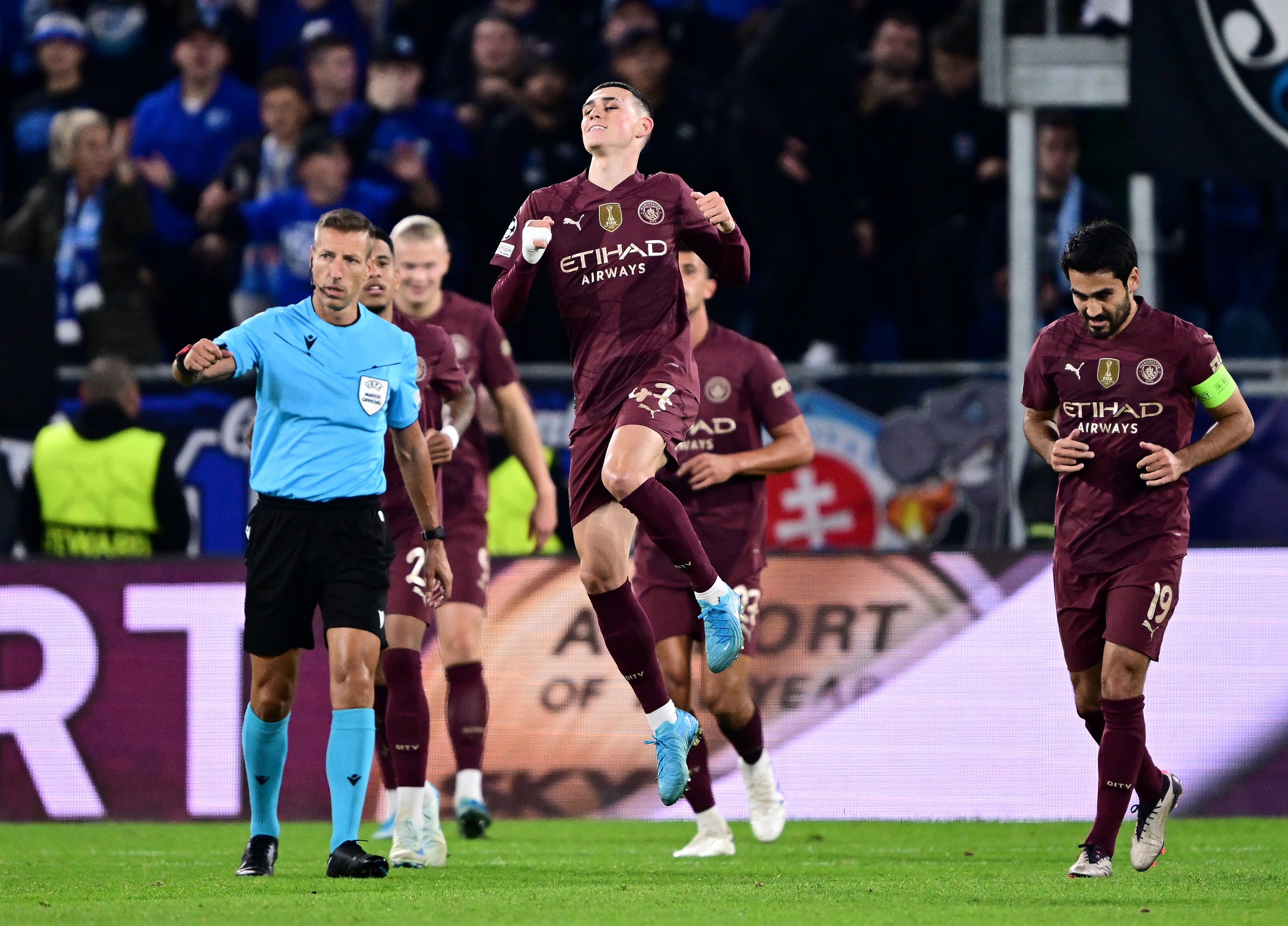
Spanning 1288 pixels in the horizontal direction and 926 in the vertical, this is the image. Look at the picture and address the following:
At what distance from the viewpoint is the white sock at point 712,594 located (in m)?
7.00

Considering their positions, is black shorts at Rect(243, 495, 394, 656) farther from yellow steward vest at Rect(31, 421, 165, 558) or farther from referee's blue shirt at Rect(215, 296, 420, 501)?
yellow steward vest at Rect(31, 421, 165, 558)

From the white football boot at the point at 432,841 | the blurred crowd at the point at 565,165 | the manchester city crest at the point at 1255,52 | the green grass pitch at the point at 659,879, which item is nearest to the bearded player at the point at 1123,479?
the green grass pitch at the point at 659,879

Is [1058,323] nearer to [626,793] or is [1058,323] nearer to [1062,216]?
[626,793]

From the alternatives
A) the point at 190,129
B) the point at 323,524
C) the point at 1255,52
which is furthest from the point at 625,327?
the point at 190,129

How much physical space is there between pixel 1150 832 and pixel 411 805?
9.00 ft

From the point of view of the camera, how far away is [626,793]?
1011cm

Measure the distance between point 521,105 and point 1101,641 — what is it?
7.37m

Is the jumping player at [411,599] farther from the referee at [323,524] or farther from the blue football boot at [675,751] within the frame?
the blue football boot at [675,751]

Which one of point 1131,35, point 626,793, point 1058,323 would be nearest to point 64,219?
point 626,793

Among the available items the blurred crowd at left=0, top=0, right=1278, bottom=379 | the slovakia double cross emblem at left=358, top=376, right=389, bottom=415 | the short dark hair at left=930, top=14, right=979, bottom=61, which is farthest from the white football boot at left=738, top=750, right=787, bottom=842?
the short dark hair at left=930, top=14, right=979, bottom=61

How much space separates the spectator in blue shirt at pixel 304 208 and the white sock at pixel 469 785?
4973 millimetres

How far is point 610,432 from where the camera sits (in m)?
7.03

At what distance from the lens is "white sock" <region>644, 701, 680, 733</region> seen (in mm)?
7008

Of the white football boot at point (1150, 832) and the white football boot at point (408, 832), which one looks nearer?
the white football boot at point (1150, 832)
